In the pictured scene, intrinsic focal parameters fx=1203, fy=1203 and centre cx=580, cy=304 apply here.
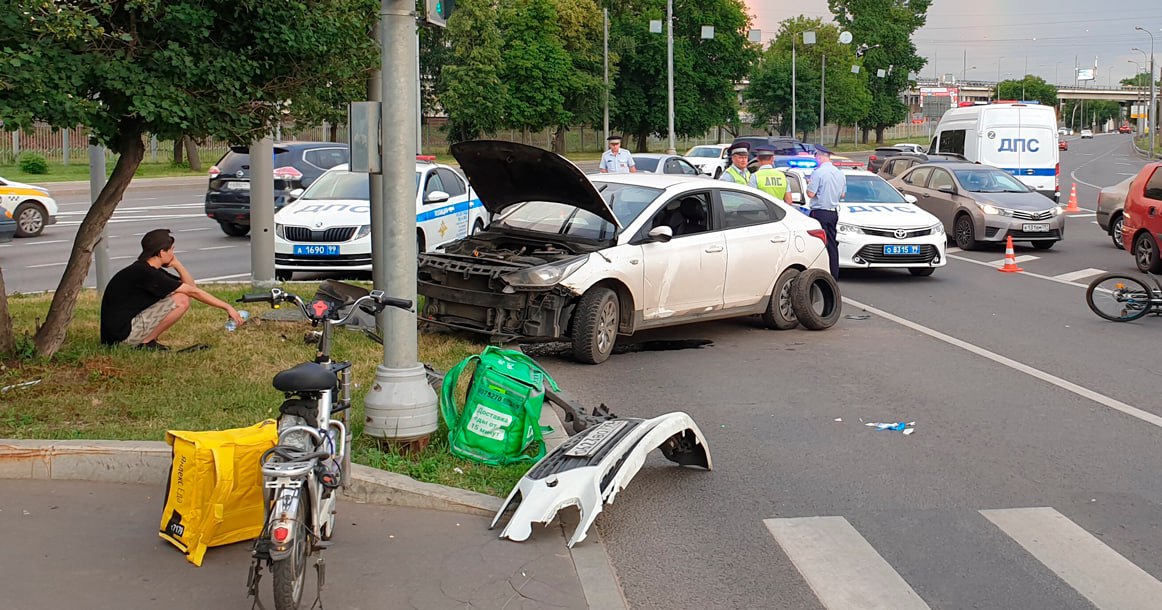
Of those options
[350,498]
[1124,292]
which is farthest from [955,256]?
[350,498]

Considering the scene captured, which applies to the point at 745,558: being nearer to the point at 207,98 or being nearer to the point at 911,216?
the point at 207,98

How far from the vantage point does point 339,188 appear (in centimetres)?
1741

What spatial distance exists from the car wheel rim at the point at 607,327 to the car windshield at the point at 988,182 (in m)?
13.7

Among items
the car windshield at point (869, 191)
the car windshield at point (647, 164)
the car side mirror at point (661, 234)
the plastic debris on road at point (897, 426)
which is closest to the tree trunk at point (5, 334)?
the car side mirror at point (661, 234)

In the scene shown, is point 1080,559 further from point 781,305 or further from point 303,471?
point 781,305

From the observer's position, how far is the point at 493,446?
7027 mm

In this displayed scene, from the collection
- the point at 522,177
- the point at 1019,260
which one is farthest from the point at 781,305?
the point at 1019,260

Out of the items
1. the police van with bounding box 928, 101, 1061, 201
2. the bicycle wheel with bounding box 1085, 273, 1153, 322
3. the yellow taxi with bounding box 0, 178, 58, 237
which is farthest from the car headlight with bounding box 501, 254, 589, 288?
the police van with bounding box 928, 101, 1061, 201

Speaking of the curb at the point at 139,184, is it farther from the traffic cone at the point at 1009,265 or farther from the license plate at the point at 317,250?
the traffic cone at the point at 1009,265

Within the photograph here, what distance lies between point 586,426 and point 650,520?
44.5 inches

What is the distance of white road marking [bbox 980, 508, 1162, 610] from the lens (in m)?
5.33

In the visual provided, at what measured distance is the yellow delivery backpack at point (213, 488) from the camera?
17.8ft

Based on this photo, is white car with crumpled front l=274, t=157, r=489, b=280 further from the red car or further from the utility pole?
the red car

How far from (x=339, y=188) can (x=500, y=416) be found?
1106 centimetres
